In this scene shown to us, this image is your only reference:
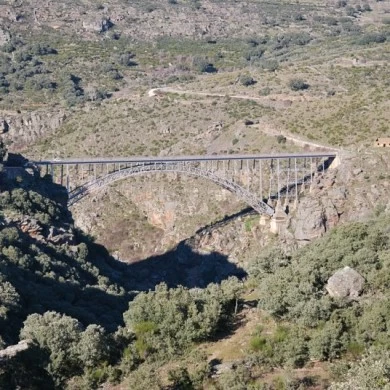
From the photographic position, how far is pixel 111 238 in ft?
244

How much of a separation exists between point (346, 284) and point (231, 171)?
149 ft

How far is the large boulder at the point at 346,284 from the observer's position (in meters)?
27.7

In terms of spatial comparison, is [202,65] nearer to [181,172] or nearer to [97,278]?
[181,172]

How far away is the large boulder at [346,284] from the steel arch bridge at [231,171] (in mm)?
36019

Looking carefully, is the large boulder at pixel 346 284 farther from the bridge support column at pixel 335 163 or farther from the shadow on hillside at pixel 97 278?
the bridge support column at pixel 335 163

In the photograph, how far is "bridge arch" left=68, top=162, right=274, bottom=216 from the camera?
63594mm

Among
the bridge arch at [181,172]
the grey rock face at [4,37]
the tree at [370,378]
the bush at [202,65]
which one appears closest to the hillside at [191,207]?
the tree at [370,378]

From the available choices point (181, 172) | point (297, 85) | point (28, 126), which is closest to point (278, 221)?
point (181, 172)

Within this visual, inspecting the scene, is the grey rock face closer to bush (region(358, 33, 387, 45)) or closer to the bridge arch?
bush (region(358, 33, 387, 45))

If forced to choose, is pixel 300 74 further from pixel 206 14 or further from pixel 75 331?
pixel 75 331

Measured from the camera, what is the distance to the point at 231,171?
72.9 meters

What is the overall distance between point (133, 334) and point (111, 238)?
4604cm

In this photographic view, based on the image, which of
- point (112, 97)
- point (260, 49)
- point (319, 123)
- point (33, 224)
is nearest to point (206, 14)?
point (260, 49)

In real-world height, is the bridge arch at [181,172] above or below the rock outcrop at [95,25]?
below
